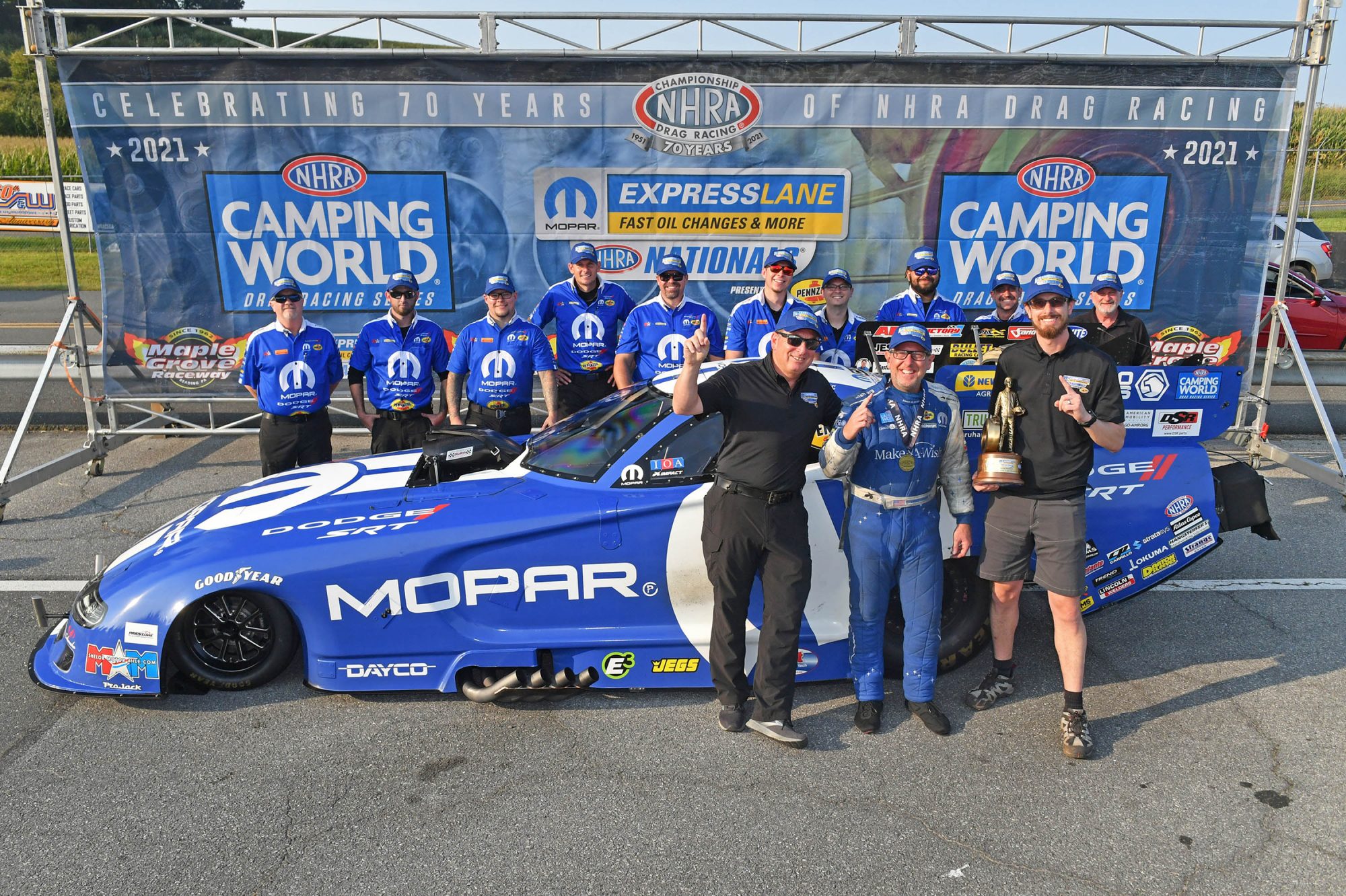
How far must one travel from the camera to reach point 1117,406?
145 inches

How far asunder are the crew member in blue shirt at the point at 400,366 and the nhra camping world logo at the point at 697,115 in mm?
2459

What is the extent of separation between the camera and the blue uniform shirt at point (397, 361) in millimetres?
5930

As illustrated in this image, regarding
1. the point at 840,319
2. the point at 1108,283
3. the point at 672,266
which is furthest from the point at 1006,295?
the point at 672,266

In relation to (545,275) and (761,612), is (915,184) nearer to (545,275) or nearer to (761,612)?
(545,275)

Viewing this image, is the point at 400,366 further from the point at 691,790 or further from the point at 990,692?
the point at 990,692

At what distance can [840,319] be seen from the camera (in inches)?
227

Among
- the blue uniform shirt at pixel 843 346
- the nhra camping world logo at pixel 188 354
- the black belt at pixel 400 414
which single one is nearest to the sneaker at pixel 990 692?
the blue uniform shirt at pixel 843 346

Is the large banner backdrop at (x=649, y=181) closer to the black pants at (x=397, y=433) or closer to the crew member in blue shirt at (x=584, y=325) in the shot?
the crew member in blue shirt at (x=584, y=325)

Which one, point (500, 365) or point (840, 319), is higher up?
point (840, 319)

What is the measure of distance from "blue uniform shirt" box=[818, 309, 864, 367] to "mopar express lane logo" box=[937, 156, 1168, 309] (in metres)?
2.20

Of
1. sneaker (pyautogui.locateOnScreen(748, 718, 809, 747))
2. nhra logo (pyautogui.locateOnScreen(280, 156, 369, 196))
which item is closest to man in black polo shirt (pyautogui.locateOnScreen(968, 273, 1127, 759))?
sneaker (pyautogui.locateOnScreen(748, 718, 809, 747))

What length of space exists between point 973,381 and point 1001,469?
850 millimetres

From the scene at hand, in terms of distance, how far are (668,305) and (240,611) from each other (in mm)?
3165

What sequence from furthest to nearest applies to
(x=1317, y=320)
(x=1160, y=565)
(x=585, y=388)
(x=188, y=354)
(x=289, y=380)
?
(x=1317, y=320) → (x=188, y=354) → (x=585, y=388) → (x=289, y=380) → (x=1160, y=565)
